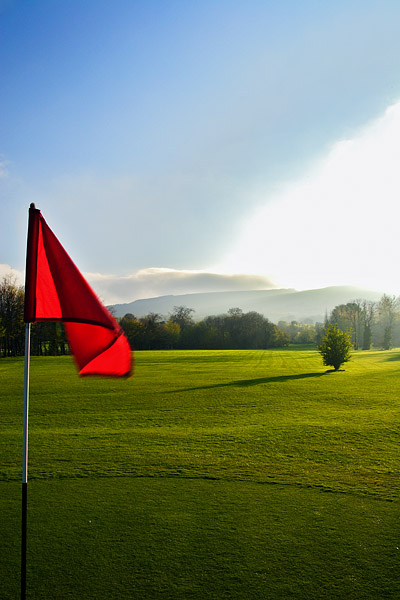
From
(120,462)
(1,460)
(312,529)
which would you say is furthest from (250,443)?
(1,460)

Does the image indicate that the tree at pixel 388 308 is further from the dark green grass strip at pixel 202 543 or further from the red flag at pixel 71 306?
the red flag at pixel 71 306

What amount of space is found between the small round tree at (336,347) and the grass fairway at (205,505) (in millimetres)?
18746

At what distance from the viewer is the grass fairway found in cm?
522

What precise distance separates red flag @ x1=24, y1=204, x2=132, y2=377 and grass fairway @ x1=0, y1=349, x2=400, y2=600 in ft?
9.22

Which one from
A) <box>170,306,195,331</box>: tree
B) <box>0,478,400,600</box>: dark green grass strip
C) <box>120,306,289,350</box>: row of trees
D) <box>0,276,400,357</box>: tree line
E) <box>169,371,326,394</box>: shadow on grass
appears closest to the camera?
<box>0,478,400,600</box>: dark green grass strip

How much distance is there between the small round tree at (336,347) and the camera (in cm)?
3638

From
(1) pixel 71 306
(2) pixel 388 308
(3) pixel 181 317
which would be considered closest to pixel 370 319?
(2) pixel 388 308

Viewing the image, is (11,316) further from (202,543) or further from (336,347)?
(202,543)

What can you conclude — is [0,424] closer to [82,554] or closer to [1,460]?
[1,460]

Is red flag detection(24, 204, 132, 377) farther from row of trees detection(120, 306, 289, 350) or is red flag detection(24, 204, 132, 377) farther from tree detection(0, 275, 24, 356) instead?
row of trees detection(120, 306, 289, 350)

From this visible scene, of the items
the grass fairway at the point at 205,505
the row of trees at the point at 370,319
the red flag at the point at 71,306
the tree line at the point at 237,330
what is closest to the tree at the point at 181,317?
the tree line at the point at 237,330

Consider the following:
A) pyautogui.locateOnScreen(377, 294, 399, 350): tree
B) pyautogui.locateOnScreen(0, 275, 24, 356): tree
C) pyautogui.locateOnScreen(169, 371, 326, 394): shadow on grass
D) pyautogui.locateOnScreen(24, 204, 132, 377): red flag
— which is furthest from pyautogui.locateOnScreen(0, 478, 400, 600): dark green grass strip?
pyautogui.locateOnScreen(377, 294, 399, 350): tree

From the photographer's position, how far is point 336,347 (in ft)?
120

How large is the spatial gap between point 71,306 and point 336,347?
35.1m
